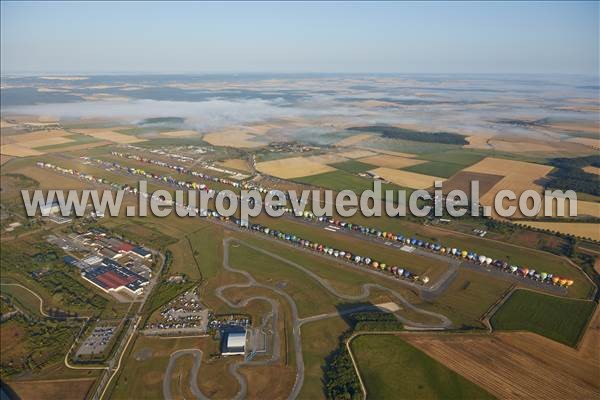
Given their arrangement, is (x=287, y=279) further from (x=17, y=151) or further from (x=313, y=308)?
(x=17, y=151)

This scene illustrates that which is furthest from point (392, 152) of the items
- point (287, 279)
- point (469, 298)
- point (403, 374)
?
point (403, 374)

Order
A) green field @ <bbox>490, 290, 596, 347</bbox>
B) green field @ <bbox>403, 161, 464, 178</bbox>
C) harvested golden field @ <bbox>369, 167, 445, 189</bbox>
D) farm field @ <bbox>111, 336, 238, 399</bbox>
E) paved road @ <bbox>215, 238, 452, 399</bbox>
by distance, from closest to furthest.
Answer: farm field @ <bbox>111, 336, 238, 399</bbox> → paved road @ <bbox>215, 238, 452, 399</bbox> → green field @ <bbox>490, 290, 596, 347</bbox> → harvested golden field @ <bbox>369, 167, 445, 189</bbox> → green field @ <bbox>403, 161, 464, 178</bbox>

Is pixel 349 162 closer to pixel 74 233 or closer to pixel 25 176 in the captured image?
pixel 74 233

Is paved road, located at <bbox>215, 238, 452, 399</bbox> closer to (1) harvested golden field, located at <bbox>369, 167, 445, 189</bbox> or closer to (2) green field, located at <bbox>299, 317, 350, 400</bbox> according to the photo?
(2) green field, located at <bbox>299, 317, 350, 400</bbox>

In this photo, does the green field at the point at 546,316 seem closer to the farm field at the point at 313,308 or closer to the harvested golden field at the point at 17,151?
the farm field at the point at 313,308

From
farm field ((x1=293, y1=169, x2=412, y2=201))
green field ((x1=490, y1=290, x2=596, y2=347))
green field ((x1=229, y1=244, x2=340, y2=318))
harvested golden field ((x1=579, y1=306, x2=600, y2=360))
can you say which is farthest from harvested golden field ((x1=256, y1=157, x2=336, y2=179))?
harvested golden field ((x1=579, y1=306, x2=600, y2=360))

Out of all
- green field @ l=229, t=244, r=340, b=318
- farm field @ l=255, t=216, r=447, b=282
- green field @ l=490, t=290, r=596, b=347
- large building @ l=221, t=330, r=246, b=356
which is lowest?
large building @ l=221, t=330, r=246, b=356

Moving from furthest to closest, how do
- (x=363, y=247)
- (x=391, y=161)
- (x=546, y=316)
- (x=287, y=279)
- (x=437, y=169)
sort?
(x=391, y=161) < (x=437, y=169) < (x=363, y=247) < (x=287, y=279) < (x=546, y=316)

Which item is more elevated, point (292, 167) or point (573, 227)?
point (292, 167)
